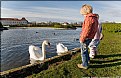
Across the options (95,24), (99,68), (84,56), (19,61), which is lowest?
(19,61)

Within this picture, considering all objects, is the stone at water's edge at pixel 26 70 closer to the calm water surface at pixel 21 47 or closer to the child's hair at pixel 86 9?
the child's hair at pixel 86 9

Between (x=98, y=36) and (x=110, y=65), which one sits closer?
(x=110, y=65)

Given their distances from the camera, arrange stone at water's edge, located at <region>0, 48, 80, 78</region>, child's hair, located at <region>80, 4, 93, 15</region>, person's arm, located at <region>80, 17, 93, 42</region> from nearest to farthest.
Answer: person's arm, located at <region>80, 17, 93, 42</region>
child's hair, located at <region>80, 4, 93, 15</region>
stone at water's edge, located at <region>0, 48, 80, 78</region>

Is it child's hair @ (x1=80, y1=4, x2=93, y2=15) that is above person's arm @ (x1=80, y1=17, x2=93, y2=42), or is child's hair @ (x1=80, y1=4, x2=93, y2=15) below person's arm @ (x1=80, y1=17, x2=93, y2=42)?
above

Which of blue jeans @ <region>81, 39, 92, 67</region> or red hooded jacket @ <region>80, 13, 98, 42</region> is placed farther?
blue jeans @ <region>81, 39, 92, 67</region>

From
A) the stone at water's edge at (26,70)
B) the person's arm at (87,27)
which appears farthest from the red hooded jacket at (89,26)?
the stone at water's edge at (26,70)

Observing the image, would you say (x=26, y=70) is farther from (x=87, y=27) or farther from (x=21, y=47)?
(x=21, y=47)

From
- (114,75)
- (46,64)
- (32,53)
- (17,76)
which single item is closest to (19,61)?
(32,53)

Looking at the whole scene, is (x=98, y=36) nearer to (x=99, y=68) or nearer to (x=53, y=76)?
(x=99, y=68)

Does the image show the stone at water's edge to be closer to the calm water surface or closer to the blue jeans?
the blue jeans

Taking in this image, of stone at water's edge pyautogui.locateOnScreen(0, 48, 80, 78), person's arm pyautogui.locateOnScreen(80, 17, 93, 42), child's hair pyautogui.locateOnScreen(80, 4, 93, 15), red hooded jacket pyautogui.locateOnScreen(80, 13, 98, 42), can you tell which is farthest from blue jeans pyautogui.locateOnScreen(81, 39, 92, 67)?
stone at water's edge pyautogui.locateOnScreen(0, 48, 80, 78)

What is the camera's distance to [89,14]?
664cm

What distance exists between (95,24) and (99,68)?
155cm

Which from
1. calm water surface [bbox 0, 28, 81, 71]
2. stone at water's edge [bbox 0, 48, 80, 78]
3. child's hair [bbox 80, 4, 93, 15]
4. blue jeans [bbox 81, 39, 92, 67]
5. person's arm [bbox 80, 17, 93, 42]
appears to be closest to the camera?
person's arm [bbox 80, 17, 93, 42]
